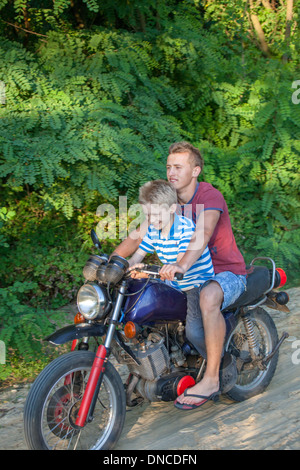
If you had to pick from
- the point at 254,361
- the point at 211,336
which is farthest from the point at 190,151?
the point at 254,361

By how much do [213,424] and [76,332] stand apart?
1.24m

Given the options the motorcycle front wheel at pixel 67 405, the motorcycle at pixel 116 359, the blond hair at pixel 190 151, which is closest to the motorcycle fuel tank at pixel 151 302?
the motorcycle at pixel 116 359

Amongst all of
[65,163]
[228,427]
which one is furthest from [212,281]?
[65,163]

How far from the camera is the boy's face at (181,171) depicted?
3.78 metres

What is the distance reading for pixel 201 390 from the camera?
3449 millimetres

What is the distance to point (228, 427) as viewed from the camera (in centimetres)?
349

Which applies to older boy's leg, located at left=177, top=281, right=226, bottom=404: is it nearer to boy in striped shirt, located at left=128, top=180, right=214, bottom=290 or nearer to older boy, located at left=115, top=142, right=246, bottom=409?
older boy, located at left=115, top=142, right=246, bottom=409

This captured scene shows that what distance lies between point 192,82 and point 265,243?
2.48 meters

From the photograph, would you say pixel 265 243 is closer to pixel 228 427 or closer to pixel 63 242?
pixel 63 242

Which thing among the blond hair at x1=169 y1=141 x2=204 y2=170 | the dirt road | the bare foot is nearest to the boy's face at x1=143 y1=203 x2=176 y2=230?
the blond hair at x1=169 y1=141 x2=204 y2=170

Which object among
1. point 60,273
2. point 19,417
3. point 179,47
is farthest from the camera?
point 179,47

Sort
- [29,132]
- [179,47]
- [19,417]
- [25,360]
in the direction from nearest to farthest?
[19,417], [25,360], [29,132], [179,47]

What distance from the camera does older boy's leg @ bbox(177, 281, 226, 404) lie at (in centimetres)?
340

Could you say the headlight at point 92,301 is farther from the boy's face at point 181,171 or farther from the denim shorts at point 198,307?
the boy's face at point 181,171
